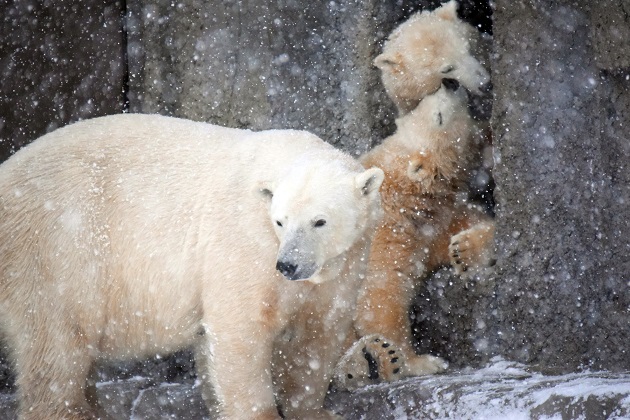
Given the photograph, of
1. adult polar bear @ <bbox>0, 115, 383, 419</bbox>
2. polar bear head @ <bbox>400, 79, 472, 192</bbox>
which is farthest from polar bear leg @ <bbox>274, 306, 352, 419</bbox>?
polar bear head @ <bbox>400, 79, 472, 192</bbox>

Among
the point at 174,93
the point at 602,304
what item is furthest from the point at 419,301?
the point at 174,93

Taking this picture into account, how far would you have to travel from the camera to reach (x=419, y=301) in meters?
5.14

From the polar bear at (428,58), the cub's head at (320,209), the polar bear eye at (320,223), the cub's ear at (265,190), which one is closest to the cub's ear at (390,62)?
the polar bear at (428,58)

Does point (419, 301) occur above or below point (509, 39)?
below


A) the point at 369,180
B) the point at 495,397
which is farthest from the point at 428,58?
the point at 495,397

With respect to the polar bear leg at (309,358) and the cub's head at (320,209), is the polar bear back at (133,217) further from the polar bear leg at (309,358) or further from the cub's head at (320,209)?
the polar bear leg at (309,358)

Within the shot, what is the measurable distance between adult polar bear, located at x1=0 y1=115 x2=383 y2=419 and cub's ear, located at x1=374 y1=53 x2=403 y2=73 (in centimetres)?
121

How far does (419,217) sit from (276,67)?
49.8 inches

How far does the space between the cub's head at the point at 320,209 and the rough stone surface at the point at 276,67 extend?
5.48 ft

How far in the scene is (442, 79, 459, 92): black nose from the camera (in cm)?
497

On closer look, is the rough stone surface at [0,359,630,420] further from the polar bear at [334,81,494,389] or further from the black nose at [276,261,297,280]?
the black nose at [276,261,297,280]

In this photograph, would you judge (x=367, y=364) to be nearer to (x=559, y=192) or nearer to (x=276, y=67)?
(x=559, y=192)

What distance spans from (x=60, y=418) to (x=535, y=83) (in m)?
2.64

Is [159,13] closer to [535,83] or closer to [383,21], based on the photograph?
[383,21]
